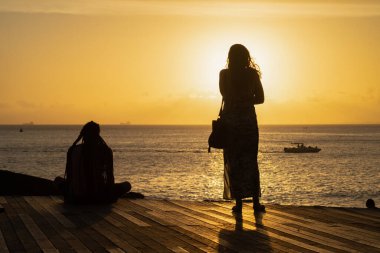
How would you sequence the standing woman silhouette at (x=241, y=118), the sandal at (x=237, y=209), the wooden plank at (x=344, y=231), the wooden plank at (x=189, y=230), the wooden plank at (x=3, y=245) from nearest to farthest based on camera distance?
the wooden plank at (x=3, y=245) < the wooden plank at (x=189, y=230) < the wooden plank at (x=344, y=231) < the standing woman silhouette at (x=241, y=118) < the sandal at (x=237, y=209)

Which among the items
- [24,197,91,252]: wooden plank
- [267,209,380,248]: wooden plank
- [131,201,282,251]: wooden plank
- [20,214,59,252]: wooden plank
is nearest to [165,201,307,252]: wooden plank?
[131,201,282,251]: wooden plank

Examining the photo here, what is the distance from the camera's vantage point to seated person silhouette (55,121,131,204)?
33.7 ft

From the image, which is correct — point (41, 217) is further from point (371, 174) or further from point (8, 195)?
point (371, 174)

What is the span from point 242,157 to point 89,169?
2381mm

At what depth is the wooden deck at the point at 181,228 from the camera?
6.69 m

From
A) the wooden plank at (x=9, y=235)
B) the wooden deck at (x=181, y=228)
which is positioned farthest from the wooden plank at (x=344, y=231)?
the wooden plank at (x=9, y=235)

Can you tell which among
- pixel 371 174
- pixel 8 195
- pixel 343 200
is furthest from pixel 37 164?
pixel 8 195

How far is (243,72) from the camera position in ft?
30.0

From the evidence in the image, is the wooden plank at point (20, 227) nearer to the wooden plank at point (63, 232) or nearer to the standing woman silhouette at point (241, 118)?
the wooden plank at point (63, 232)

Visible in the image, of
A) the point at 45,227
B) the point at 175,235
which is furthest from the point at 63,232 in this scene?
the point at 175,235

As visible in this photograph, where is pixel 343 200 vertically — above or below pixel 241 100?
below

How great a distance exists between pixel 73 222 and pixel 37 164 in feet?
239

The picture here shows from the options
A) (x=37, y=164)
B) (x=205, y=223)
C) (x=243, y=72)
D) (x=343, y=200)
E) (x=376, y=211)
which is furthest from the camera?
(x=37, y=164)

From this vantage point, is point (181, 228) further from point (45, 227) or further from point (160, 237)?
point (45, 227)
